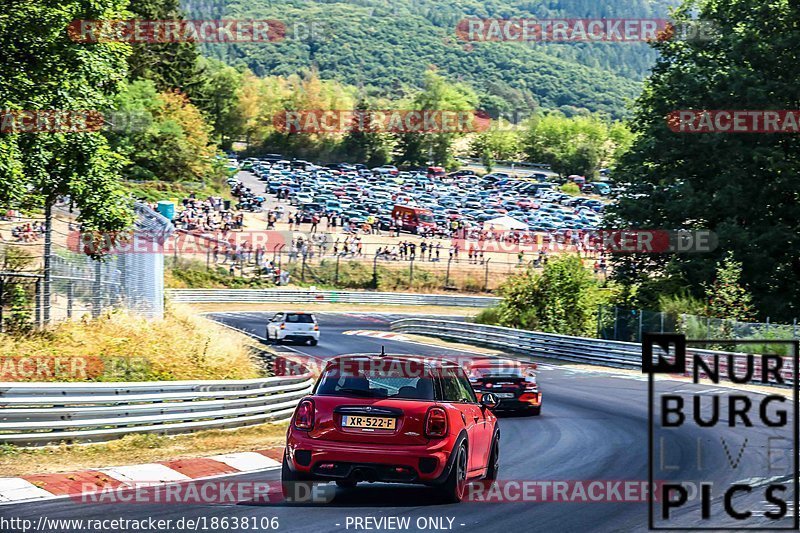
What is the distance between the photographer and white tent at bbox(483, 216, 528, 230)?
313ft

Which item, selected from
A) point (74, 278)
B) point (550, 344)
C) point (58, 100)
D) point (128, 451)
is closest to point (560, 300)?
point (550, 344)

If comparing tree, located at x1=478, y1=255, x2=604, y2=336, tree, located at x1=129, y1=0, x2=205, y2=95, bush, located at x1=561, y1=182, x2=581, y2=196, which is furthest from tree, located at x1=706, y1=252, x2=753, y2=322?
bush, located at x1=561, y1=182, x2=581, y2=196

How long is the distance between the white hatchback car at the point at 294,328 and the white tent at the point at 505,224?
2127 inches

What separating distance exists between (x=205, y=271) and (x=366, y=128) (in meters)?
83.3

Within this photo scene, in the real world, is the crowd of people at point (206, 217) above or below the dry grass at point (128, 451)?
above

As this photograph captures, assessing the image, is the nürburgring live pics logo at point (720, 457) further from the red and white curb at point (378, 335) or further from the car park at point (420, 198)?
the car park at point (420, 198)

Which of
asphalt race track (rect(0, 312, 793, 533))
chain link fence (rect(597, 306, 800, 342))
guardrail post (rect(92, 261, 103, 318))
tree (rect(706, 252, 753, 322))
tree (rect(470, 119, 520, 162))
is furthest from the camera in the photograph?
tree (rect(470, 119, 520, 162))

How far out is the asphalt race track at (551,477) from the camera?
979 centimetres

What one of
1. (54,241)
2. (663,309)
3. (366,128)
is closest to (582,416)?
(54,241)

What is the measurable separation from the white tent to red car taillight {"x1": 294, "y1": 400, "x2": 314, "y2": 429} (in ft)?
273

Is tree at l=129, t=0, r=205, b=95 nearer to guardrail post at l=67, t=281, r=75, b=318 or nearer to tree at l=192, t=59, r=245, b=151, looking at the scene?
tree at l=192, t=59, r=245, b=151

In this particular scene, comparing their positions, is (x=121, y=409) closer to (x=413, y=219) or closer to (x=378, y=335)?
(x=378, y=335)

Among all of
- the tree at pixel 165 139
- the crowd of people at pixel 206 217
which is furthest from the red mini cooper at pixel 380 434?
the tree at pixel 165 139

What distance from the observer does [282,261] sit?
7406cm
